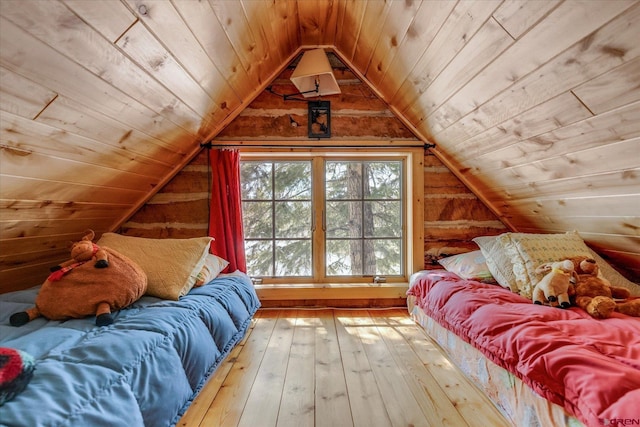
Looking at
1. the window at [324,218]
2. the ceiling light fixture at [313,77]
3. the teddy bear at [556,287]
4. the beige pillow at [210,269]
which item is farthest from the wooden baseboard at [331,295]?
the ceiling light fixture at [313,77]

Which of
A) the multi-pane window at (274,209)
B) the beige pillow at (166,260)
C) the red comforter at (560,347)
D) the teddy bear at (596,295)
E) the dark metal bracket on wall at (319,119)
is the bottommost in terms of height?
the red comforter at (560,347)

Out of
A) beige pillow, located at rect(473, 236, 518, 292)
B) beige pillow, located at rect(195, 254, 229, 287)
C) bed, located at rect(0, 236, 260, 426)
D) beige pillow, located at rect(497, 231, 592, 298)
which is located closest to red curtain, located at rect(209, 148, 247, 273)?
beige pillow, located at rect(195, 254, 229, 287)

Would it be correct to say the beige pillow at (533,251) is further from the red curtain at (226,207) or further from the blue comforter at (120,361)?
the red curtain at (226,207)

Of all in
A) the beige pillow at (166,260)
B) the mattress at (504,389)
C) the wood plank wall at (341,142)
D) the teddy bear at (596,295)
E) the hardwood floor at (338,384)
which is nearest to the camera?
the mattress at (504,389)

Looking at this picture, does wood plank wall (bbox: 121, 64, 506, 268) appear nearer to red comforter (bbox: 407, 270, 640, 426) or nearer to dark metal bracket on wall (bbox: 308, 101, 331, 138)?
dark metal bracket on wall (bbox: 308, 101, 331, 138)

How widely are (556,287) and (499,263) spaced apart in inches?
17.7

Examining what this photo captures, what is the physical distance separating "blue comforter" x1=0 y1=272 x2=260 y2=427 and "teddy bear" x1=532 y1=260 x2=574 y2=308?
171cm

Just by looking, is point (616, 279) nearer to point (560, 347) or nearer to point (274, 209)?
point (560, 347)

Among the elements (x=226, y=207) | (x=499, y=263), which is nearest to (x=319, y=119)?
(x=226, y=207)

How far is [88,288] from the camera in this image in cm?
142

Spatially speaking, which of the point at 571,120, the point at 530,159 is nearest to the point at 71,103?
the point at 571,120

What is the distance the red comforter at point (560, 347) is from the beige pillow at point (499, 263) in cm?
10

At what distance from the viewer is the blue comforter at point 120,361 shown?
801mm

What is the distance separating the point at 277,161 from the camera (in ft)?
9.10
